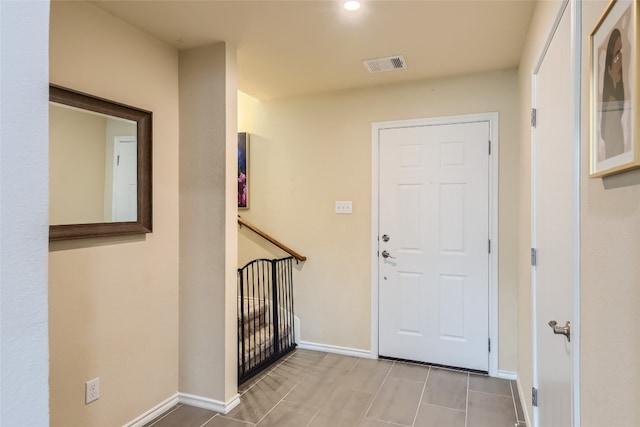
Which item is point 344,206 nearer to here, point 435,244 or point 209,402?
point 435,244

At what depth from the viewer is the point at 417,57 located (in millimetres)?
2695

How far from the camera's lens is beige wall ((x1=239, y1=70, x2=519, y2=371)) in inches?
126

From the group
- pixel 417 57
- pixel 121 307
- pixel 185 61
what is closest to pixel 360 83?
pixel 417 57

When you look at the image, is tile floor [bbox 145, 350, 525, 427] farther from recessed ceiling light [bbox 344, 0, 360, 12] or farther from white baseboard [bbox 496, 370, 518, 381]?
recessed ceiling light [bbox 344, 0, 360, 12]

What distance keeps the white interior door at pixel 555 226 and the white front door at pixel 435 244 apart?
3.09ft

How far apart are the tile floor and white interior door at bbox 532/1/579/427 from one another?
0.58 m

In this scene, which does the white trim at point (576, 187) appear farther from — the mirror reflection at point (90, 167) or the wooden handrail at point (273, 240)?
the wooden handrail at point (273, 240)

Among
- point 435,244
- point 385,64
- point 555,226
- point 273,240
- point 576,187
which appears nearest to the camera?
point 576,187

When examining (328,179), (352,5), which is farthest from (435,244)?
(352,5)

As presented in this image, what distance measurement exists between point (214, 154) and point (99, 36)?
35.2 inches

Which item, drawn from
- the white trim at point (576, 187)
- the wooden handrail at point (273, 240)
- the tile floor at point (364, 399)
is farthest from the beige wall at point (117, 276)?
the white trim at point (576, 187)

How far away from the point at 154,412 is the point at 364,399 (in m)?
1.39

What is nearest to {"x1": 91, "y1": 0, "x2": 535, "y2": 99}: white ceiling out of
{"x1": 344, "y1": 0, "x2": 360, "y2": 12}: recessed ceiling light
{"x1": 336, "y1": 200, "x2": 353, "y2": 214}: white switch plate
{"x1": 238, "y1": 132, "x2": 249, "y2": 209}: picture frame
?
{"x1": 344, "y1": 0, "x2": 360, "y2": 12}: recessed ceiling light

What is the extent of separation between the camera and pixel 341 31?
2328mm
